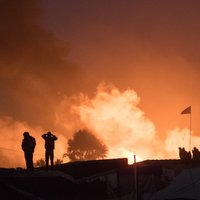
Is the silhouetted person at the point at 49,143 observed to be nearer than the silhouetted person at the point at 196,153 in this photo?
Yes

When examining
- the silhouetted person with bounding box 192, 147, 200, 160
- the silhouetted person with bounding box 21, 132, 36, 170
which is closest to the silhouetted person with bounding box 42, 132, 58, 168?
the silhouetted person with bounding box 21, 132, 36, 170

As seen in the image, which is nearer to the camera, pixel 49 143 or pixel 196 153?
pixel 49 143

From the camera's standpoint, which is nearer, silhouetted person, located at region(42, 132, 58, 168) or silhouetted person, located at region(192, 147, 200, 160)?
silhouetted person, located at region(42, 132, 58, 168)

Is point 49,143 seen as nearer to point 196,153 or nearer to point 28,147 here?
point 28,147

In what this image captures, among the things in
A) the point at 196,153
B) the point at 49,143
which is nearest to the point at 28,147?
the point at 49,143

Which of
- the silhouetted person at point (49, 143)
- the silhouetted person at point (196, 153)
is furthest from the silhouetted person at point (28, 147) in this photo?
the silhouetted person at point (196, 153)

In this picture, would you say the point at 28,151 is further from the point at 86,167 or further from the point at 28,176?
the point at 86,167

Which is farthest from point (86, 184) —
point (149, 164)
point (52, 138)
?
point (149, 164)

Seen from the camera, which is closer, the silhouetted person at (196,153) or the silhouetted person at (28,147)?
the silhouetted person at (28,147)

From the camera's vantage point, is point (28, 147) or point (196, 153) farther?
point (196, 153)

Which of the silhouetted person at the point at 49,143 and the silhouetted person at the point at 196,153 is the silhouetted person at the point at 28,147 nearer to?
the silhouetted person at the point at 49,143

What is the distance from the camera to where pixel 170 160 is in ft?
116

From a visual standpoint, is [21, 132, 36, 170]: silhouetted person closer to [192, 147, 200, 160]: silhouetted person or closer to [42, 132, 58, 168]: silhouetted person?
[42, 132, 58, 168]: silhouetted person

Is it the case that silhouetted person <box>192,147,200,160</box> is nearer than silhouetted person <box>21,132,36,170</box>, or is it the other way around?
silhouetted person <box>21,132,36,170</box>
